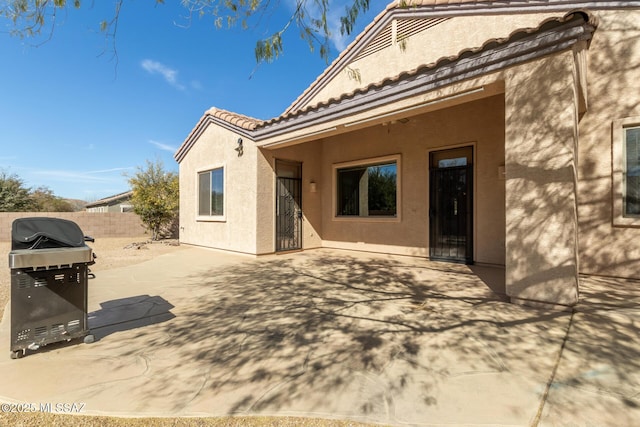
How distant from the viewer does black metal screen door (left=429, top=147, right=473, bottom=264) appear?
7.58 metres

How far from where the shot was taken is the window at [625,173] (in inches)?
219

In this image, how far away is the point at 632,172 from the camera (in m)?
5.58

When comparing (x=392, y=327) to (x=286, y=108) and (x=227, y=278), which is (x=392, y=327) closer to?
(x=227, y=278)

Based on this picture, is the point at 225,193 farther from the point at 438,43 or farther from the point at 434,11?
the point at 434,11

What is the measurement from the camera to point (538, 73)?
4047mm

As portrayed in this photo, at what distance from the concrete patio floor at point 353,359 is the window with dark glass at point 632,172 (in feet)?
5.32

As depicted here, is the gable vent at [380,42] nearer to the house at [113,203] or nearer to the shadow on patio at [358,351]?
the shadow on patio at [358,351]

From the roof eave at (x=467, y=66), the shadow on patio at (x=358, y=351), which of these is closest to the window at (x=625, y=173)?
the roof eave at (x=467, y=66)

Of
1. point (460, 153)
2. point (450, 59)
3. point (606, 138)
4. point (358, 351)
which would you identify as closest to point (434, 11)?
point (460, 153)

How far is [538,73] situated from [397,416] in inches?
187

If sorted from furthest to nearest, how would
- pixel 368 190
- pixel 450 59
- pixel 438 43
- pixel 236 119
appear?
pixel 368 190 < pixel 236 119 < pixel 438 43 < pixel 450 59

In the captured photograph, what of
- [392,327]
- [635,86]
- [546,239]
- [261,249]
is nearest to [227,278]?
[261,249]

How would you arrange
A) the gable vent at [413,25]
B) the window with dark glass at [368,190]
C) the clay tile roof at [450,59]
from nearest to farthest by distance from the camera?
the clay tile roof at [450,59], the gable vent at [413,25], the window with dark glass at [368,190]

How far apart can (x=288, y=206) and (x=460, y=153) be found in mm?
5470
